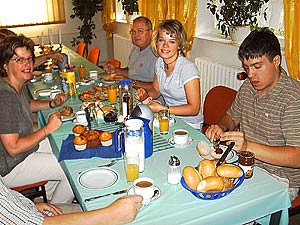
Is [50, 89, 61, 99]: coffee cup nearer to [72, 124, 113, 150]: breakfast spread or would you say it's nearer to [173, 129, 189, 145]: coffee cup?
[72, 124, 113, 150]: breakfast spread

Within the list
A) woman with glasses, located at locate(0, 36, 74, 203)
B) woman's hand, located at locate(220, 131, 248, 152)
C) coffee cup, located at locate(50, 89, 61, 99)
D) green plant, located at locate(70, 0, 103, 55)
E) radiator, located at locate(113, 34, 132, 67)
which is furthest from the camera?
green plant, located at locate(70, 0, 103, 55)

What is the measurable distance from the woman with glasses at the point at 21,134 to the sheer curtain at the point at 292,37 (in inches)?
68.8

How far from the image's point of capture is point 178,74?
7.84 ft

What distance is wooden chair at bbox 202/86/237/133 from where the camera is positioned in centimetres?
231

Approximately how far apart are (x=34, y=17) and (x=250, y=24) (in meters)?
4.93

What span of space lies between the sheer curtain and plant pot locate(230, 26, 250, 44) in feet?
1.78

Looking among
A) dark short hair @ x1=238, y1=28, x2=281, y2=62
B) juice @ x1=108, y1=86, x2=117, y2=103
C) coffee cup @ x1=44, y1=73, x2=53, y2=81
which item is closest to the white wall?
coffee cup @ x1=44, y1=73, x2=53, y2=81

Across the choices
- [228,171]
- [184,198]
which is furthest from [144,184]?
[228,171]

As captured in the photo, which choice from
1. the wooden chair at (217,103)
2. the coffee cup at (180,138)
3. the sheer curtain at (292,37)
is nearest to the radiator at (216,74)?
the sheer curtain at (292,37)

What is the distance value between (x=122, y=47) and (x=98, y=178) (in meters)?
5.06

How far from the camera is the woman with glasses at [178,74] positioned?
7.52 ft

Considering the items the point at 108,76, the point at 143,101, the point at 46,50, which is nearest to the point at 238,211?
the point at 143,101

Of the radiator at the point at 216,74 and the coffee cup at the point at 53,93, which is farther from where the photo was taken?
the radiator at the point at 216,74

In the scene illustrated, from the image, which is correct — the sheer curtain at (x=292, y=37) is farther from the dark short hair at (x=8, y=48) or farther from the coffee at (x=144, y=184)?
the dark short hair at (x=8, y=48)
